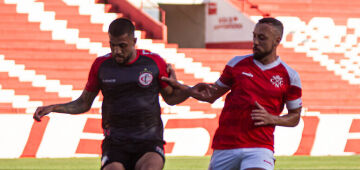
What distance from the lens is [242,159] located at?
596 centimetres

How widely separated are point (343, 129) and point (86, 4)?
10.0 meters

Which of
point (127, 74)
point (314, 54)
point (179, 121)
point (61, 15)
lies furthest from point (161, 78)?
point (314, 54)

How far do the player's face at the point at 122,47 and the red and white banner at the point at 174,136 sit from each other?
780cm

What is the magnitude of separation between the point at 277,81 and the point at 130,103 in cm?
128

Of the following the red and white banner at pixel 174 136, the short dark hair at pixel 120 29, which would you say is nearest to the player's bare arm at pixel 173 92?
the short dark hair at pixel 120 29

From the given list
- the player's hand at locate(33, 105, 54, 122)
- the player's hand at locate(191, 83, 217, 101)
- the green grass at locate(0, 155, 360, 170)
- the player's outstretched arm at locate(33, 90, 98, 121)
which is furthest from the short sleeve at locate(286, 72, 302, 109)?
the green grass at locate(0, 155, 360, 170)

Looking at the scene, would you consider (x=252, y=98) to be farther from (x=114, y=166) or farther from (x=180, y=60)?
(x=180, y=60)

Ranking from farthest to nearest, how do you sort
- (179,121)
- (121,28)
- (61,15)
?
(61,15), (179,121), (121,28)

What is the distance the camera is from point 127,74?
5.85 m

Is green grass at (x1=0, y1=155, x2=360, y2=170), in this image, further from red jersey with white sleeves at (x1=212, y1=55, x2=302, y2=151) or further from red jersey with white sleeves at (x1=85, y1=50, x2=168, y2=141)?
red jersey with white sleeves at (x1=85, y1=50, x2=168, y2=141)

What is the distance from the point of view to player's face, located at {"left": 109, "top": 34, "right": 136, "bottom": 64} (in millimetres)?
5582

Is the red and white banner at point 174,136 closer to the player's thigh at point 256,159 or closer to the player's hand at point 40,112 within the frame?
the player's hand at point 40,112

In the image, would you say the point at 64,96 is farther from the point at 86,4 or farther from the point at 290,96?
the point at 290,96

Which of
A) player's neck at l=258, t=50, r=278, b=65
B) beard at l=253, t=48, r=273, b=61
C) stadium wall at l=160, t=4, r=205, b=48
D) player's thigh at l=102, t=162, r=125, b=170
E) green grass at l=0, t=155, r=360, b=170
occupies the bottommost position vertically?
stadium wall at l=160, t=4, r=205, b=48
